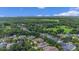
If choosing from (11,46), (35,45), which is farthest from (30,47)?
(11,46)

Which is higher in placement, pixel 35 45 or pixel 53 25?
pixel 53 25

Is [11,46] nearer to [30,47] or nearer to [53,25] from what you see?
[30,47]

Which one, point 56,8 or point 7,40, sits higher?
point 56,8
